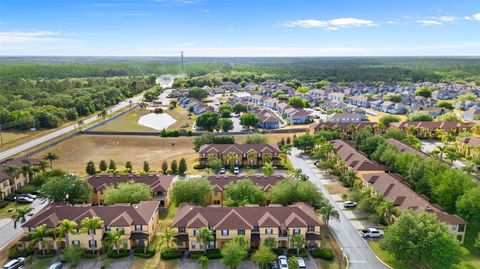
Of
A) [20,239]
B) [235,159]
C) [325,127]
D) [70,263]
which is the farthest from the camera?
[325,127]

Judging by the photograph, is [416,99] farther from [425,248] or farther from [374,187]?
[425,248]

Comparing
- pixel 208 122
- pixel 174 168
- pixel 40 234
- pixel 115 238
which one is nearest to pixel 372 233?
pixel 115 238

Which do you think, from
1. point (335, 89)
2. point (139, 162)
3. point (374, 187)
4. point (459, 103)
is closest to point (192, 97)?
point (335, 89)

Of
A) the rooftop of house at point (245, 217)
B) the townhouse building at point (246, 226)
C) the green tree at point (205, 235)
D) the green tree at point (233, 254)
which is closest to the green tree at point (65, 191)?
the rooftop of house at point (245, 217)

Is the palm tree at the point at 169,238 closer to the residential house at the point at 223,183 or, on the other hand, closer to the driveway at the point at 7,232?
the residential house at the point at 223,183

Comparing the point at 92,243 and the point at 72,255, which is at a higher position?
the point at 72,255

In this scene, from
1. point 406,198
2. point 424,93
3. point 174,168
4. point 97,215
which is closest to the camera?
point 97,215

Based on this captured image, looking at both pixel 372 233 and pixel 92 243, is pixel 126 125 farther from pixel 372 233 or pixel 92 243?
pixel 372 233
